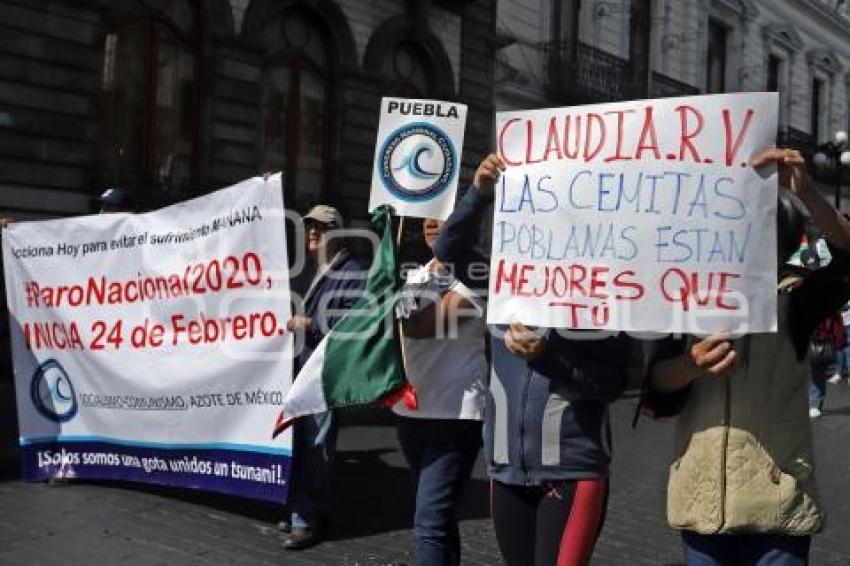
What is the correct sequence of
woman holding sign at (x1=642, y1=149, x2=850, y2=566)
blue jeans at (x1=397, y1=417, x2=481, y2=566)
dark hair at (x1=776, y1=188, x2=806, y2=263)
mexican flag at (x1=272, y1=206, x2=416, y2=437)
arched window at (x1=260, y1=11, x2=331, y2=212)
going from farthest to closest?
arched window at (x1=260, y1=11, x2=331, y2=212)
mexican flag at (x1=272, y1=206, x2=416, y2=437)
blue jeans at (x1=397, y1=417, x2=481, y2=566)
dark hair at (x1=776, y1=188, x2=806, y2=263)
woman holding sign at (x1=642, y1=149, x2=850, y2=566)

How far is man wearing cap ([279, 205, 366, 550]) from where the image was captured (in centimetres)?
497

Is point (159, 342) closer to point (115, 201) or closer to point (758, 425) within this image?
point (115, 201)

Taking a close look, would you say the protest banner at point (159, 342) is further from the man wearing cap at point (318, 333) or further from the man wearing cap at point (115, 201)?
the man wearing cap at point (115, 201)

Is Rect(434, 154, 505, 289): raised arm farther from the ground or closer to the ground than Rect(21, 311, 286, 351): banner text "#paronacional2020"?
farther from the ground

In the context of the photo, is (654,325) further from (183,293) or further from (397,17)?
(397,17)

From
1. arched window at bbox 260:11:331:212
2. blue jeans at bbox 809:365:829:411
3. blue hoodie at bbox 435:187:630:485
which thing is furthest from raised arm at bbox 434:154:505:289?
arched window at bbox 260:11:331:212

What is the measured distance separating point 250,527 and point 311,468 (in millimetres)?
495

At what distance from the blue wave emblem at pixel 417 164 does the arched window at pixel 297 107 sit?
33.2 feet

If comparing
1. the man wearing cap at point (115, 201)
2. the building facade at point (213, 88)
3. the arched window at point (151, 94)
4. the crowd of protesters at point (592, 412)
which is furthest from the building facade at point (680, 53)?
the crowd of protesters at point (592, 412)

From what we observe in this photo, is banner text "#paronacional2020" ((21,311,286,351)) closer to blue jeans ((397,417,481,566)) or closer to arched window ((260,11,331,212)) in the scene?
blue jeans ((397,417,481,566))

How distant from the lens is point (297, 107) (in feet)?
50.2

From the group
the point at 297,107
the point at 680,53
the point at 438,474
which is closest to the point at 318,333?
the point at 438,474

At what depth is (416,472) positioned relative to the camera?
153 inches

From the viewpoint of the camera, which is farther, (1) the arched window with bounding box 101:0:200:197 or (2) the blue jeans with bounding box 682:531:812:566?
(1) the arched window with bounding box 101:0:200:197
